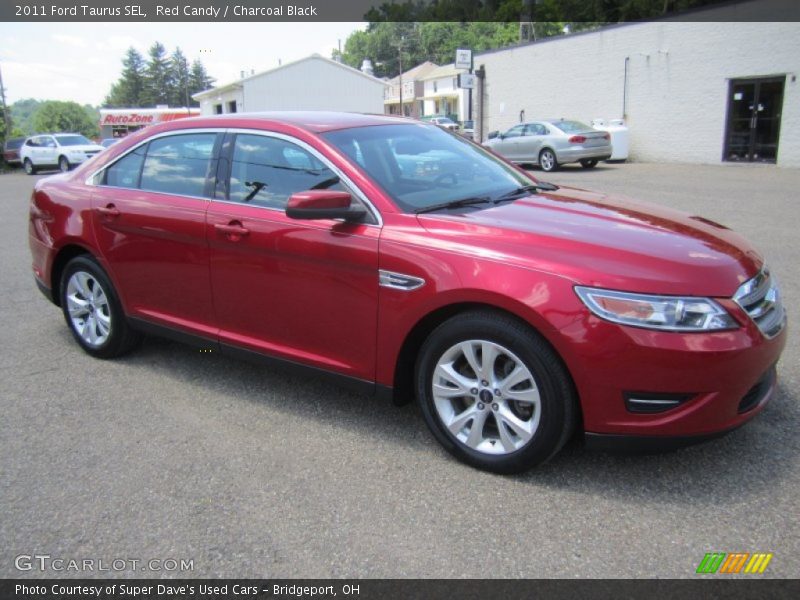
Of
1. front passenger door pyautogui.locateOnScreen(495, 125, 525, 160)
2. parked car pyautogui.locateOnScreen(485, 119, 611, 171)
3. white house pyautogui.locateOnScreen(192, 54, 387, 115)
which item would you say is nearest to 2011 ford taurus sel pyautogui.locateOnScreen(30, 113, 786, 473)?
parked car pyautogui.locateOnScreen(485, 119, 611, 171)

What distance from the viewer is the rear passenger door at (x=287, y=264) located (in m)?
3.36

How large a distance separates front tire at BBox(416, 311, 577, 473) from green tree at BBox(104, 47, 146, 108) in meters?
146

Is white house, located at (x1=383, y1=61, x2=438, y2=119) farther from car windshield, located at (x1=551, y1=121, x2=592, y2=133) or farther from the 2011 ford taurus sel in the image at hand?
the 2011 ford taurus sel

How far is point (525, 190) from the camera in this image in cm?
404

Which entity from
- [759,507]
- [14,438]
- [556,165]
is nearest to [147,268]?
[14,438]

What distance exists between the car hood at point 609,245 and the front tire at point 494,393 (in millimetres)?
323

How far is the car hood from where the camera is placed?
278cm

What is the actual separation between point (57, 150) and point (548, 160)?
20.3 metres

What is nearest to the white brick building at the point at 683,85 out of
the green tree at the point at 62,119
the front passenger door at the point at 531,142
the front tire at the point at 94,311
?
the front passenger door at the point at 531,142

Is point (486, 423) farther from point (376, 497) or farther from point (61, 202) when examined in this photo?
point (61, 202)

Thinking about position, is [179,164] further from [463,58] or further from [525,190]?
[463,58]

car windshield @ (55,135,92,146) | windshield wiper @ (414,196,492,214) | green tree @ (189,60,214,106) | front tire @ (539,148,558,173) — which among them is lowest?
front tire @ (539,148,558,173)

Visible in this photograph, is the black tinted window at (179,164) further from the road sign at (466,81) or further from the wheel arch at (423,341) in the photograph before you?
the road sign at (466,81)

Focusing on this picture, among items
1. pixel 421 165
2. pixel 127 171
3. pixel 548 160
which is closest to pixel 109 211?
pixel 127 171
